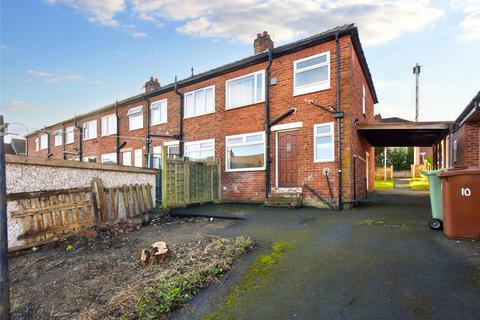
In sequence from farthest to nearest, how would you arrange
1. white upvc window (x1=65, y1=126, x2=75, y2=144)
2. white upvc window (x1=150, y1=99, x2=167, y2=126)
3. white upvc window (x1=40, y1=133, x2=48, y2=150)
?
white upvc window (x1=40, y1=133, x2=48, y2=150), white upvc window (x1=65, y1=126, x2=75, y2=144), white upvc window (x1=150, y1=99, x2=167, y2=126)

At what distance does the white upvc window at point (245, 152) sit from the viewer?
11172mm

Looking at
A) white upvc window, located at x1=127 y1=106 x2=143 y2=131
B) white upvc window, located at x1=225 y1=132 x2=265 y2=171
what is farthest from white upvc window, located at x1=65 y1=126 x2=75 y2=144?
white upvc window, located at x1=225 y1=132 x2=265 y2=171

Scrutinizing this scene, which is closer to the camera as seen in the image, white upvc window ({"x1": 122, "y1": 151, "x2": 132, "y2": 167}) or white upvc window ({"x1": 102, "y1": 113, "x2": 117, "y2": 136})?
white upvc window ({"x1": 122, "y1": 151, "x2": 132, "y2": 167})

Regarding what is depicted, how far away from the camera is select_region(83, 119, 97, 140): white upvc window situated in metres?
20.8

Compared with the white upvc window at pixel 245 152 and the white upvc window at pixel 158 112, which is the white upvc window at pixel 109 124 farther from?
the white upvc window at pixel 245 152

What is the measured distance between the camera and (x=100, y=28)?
951 cm

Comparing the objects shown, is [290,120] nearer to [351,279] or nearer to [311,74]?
[311,74]

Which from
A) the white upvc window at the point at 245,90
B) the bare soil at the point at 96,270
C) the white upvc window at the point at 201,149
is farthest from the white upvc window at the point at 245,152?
the bare soil at the point at 96,270

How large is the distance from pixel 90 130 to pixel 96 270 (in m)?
→ 19.0

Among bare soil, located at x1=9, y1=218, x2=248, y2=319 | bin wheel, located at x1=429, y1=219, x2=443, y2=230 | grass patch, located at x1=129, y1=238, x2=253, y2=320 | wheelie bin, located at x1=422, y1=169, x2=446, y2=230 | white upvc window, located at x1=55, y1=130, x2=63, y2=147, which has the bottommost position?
bare soil, located at x1=9, y1=218, x2=248, y2=319

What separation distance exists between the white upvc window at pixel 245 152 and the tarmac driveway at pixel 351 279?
214 inches

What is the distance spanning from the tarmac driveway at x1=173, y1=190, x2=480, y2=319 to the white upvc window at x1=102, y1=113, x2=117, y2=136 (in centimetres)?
1611

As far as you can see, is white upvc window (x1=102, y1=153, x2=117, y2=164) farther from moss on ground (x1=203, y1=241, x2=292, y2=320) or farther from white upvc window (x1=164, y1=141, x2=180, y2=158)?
moss on ground (x1=203, y1=241, x2=292, y2=320)

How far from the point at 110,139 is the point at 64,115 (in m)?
6.94
